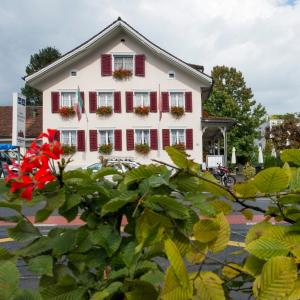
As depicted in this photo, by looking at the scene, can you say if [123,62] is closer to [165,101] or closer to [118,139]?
[165,101]

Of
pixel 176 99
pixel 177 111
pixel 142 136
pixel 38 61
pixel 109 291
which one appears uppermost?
pixel 38 61

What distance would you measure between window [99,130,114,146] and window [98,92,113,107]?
66.2 inches

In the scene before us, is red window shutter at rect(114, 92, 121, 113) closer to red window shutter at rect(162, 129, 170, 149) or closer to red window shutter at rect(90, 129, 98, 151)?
red window shutter at rect(90, 129, 98, 151)

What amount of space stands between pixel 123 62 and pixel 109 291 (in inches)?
1240

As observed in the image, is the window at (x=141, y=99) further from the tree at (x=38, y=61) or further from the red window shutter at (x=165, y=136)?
the tree at (x=38, y=61)

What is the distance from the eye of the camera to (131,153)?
31469 mm

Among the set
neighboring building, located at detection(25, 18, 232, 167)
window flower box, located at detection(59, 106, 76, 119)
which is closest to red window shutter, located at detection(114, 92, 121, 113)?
neighboring building, located at detection(25, 18, 232, 167)

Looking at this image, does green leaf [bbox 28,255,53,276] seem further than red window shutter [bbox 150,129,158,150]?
No

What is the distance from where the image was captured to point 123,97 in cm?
3162

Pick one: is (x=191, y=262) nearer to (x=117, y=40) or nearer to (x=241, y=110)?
(x=117, y=40)

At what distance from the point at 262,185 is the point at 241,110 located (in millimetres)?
56379

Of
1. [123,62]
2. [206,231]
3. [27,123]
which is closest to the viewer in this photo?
[206,231]

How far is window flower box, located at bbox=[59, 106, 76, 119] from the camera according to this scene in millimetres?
31312

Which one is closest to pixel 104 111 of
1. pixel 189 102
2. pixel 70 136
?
pixel 70 136
